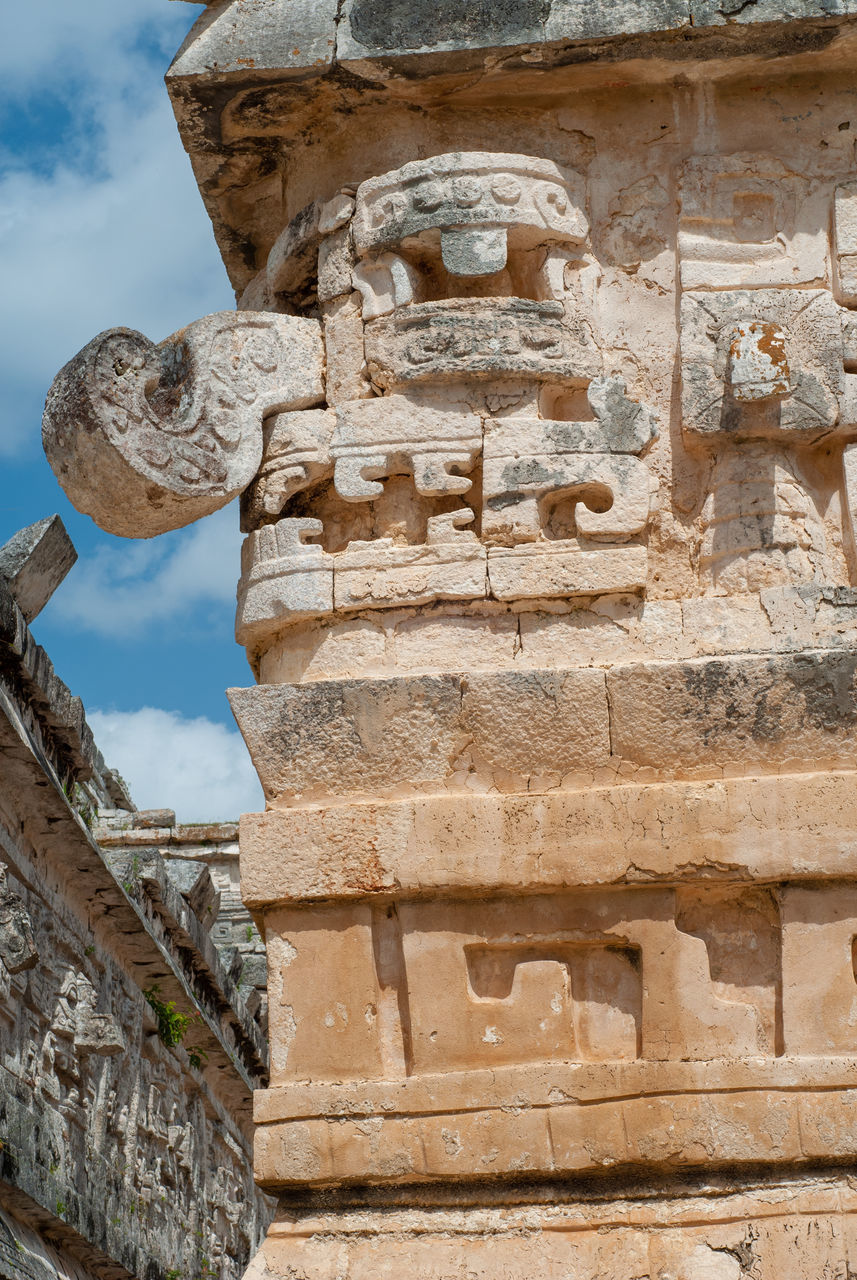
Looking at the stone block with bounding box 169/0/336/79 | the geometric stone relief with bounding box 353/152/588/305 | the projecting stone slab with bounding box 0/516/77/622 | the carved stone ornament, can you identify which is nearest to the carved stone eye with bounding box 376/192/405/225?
the geometric stone relief with bounding box 353/152/588/305

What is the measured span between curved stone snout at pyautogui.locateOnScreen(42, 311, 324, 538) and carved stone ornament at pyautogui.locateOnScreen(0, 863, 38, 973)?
338cm

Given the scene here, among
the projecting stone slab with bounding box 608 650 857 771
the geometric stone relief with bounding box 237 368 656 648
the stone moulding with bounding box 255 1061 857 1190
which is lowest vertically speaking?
the stone moulding with bounding box 255 1061 857 1190

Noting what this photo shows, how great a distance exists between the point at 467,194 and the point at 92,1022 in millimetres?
5494

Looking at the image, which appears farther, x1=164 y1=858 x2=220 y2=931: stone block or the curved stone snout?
x1=164 y1=858 x2=220 y2=931: stone block

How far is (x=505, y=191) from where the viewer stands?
4.15 meters

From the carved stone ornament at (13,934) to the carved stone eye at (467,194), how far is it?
4.15 meters

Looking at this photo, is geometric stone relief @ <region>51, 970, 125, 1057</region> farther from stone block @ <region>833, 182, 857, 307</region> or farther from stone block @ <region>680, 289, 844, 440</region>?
stone block @ <region>833, 182, 857, 307</region>

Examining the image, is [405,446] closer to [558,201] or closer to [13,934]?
[558,201]

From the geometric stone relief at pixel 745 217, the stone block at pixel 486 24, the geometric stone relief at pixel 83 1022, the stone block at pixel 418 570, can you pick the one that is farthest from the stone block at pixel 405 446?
the geometric stone relief at pixel 83 1022

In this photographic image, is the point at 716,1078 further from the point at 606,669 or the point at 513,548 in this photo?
the point at 513,548

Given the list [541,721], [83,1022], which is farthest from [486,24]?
[83,1022]

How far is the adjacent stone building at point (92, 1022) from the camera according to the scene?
705 centimetres

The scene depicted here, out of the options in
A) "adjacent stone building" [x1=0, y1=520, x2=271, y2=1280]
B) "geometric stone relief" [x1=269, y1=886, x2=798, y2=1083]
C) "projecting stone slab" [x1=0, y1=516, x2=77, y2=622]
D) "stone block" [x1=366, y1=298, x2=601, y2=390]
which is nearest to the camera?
"geometric stone relief" [x1=269, y1=886, x2=798, y2=1083]

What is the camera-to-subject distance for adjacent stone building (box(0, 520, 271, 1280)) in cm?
705
